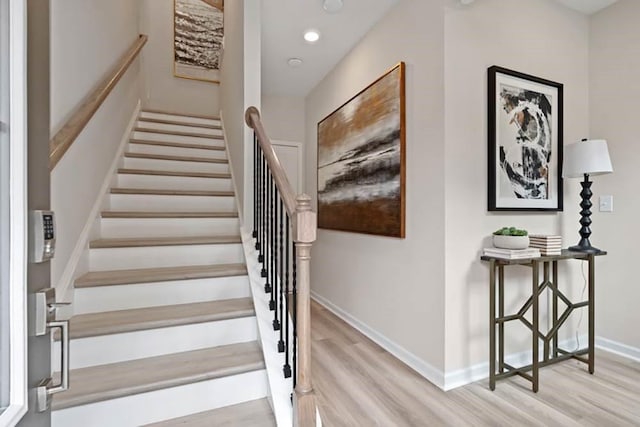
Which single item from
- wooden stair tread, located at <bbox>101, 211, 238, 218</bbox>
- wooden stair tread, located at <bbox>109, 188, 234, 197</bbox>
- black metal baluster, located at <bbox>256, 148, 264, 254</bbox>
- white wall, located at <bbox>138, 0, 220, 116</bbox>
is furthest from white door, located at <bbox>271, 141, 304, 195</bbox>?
black metal baluster, located at <bbox>256, 148, 264, 254</bbox>

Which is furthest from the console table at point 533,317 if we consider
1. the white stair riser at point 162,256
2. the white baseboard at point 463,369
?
the white stair riser at point 162,256

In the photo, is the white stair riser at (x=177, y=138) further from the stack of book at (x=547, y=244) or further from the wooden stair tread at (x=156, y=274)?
the stack of book at (x=547, y=244)

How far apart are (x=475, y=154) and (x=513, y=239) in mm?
616

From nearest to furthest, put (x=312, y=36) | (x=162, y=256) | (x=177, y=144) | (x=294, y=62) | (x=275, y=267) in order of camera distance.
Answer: (x=275, y=267) → (x=162, y=256) → (x=312, y=36) → (x=177, y=144) → (x=294, y=62)

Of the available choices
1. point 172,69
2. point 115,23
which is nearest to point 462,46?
point 115,23

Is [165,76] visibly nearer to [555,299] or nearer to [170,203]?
[170,203]

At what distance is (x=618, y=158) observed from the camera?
2.57 metres

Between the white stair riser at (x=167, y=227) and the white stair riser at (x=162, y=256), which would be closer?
the white stair riser at (x=162, y=256)

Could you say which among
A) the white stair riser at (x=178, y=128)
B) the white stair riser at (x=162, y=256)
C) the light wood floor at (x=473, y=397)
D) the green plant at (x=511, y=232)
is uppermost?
the white stair riser at (x=178, y=128)

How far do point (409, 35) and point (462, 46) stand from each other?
464 millimetres

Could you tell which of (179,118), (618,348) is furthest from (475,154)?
(179,118)

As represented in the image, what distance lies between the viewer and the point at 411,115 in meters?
2.42

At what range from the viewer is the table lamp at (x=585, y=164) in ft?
7.20

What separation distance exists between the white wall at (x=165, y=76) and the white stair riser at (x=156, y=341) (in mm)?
4139
